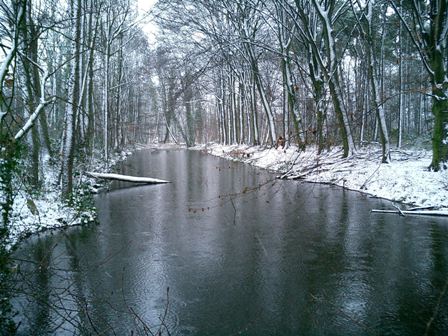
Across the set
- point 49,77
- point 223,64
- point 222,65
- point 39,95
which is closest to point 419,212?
point 49,77

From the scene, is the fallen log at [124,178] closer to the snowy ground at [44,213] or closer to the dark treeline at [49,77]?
the dark treeline at [49,77]

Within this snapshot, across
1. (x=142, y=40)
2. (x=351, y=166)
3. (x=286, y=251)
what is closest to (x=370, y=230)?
(x=286, y=251)

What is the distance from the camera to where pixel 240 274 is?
6.77 metres

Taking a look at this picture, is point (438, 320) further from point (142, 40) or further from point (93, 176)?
point (142, 40)

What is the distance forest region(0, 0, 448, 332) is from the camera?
8250 mm

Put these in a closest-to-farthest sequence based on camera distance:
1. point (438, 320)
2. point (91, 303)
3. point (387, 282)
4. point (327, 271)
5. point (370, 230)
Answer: point (438, 320) < point (91, 303) < point (387, 282) < point (327, 271) < point (370, 230)

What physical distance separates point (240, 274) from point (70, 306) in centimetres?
282

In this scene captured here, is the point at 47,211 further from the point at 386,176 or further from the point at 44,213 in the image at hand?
the point at 386,176

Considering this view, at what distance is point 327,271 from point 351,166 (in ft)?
38.0

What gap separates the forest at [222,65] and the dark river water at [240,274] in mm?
1583

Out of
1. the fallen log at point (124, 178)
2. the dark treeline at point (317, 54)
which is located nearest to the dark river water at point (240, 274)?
the dark treeline at point (317, 54)

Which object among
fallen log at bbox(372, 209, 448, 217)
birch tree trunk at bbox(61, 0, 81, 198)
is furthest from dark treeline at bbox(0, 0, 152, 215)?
fallen log at bbox(372, 209, 448, 217)

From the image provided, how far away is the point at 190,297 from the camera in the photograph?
590cm

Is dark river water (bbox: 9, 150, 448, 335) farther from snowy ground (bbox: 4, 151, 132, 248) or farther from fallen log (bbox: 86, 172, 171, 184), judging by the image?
fallen log (bbox: 86, 172, 171, 184)
